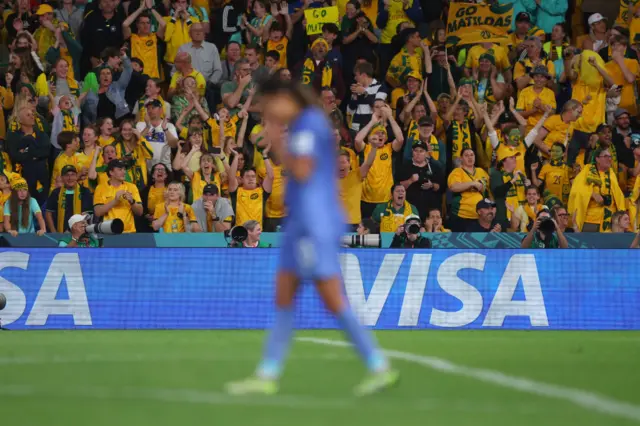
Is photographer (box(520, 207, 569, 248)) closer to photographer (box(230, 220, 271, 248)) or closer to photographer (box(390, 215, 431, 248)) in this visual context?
photographer (box(390, 215, 431, 248))

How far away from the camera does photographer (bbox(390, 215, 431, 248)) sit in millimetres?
14898

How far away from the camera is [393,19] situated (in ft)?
66.4

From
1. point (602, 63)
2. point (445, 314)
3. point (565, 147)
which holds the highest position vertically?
point (602, 63)

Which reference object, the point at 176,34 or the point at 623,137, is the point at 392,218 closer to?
the point at 623,137

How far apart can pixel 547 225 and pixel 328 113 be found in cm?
448

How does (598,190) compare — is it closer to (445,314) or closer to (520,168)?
(520,168)

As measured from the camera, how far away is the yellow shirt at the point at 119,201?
1678 cm

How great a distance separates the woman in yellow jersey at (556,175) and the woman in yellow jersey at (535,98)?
847mm

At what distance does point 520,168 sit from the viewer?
18.3 metres

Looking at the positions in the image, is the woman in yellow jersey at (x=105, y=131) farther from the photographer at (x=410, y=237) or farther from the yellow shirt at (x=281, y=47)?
the photographer at (x=410, y=237)

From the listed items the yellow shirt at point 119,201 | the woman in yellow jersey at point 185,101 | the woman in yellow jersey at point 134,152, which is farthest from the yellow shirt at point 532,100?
the yellow shirt at point 119,201

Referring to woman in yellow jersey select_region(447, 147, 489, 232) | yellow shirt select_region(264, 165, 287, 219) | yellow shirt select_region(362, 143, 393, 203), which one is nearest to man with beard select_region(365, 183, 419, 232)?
yellow shirt select_region(362, 143, 393, 203)

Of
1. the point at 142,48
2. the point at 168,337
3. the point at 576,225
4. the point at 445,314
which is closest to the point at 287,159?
the point at 168,337

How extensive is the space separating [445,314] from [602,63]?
7743mm
